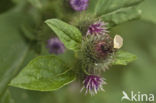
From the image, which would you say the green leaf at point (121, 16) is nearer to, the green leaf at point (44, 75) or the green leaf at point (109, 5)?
the green leaf at point (109, 5)

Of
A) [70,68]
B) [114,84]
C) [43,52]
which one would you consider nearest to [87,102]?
[114,84]

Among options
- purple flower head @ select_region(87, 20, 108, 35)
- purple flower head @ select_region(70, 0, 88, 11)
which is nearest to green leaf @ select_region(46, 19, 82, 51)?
purple flower head @ select_region(87, 20, 108, 35)

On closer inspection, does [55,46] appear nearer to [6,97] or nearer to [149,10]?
[6,97]

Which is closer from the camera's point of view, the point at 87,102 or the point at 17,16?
the point at 17,16

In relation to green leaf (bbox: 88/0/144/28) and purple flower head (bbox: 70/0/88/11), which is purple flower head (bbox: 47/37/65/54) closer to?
purple flower head (bbox: 70/0/88/11)

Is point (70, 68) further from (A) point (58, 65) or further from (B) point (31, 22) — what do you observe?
(B) point (31, 22)
